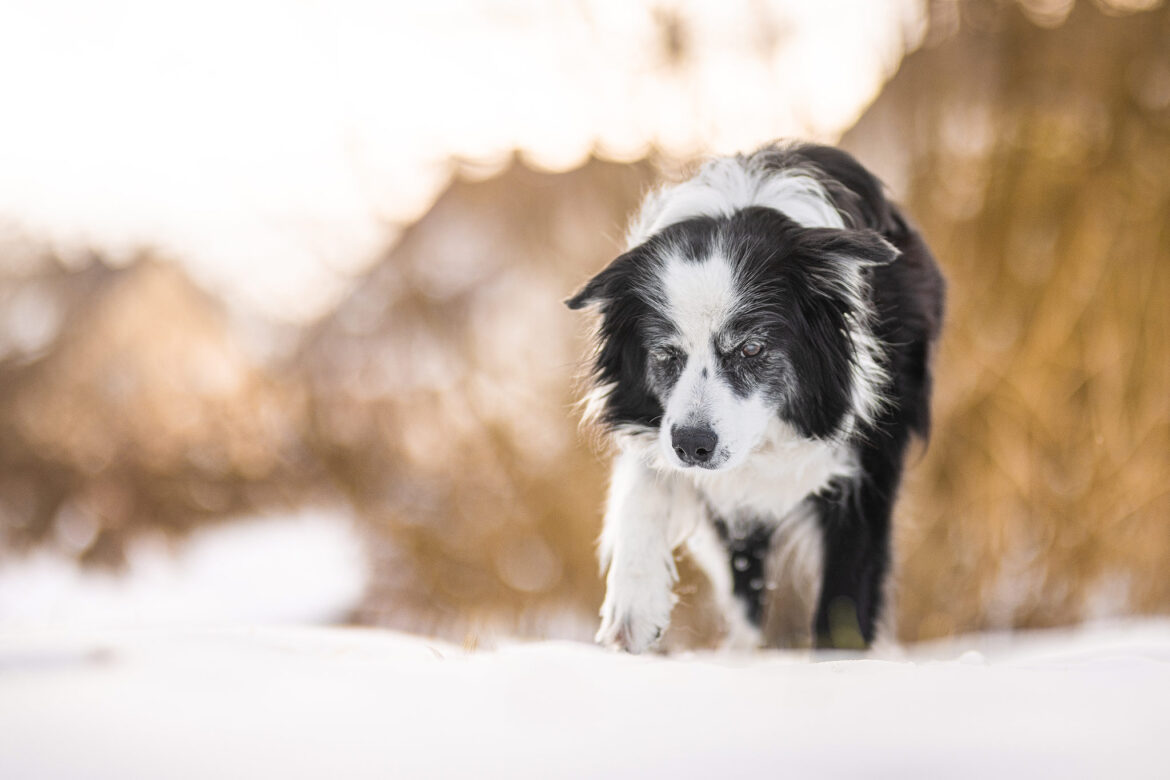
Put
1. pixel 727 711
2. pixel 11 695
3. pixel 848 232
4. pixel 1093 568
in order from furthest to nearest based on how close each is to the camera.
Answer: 1. pixel 1093 568
2. pixel 848 232
3. pixel 11 695
4. pixel 727 711

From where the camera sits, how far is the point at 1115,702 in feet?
5.74

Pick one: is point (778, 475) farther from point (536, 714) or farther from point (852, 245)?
point (536, 714)

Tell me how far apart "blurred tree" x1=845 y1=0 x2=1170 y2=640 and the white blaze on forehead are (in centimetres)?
585

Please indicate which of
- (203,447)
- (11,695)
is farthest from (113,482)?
(11,695)

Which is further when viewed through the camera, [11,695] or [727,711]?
[11,695]

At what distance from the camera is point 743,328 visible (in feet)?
8.79

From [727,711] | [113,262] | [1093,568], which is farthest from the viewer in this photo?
[113,262]

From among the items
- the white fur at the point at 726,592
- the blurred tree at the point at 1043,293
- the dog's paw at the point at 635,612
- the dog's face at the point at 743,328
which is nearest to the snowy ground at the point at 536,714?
the dog's paw at the point at 635,612

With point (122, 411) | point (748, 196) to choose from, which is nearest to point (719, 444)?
point (748, 196)

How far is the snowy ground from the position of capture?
151 cm

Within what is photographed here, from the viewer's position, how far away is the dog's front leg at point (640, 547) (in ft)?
8.71

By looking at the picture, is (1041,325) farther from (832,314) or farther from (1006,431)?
(832,314)

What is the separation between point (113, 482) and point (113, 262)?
248 cm

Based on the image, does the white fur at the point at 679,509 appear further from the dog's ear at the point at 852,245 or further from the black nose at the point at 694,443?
the dog's ear at the point at 852,245
